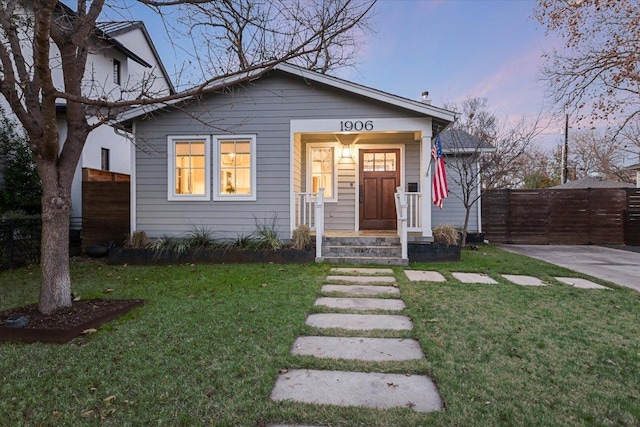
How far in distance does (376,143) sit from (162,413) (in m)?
8.00

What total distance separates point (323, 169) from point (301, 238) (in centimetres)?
244

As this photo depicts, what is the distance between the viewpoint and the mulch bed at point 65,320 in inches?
126

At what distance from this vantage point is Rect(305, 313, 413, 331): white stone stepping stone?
3617 mm

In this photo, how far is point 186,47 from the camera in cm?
552

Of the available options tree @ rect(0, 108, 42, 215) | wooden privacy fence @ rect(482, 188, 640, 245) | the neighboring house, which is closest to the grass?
tree @ rect(0, 108, 42, 215)

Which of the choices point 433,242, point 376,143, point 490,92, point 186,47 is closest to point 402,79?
point 490,92

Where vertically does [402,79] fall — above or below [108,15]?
above

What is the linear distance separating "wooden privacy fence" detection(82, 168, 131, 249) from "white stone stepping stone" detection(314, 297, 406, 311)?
6.55 m

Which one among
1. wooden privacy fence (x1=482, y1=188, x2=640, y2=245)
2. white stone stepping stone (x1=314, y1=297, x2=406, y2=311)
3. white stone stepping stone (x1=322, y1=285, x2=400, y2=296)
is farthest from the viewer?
wooden privacy fence (x1=482, y1=188, x2=640, y2=245)

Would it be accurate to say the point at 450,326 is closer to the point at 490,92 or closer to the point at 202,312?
the point at 202,312

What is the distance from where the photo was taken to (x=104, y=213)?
8805 millimetres

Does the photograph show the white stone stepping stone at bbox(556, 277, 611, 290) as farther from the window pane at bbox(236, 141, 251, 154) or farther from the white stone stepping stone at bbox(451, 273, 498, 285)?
the window pane at bbox(236, 141, 251, 154)

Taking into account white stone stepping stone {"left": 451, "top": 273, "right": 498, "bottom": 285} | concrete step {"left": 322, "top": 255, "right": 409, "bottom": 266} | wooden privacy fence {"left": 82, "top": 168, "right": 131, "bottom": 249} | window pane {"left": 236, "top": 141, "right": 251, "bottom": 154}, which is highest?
window pane {"left": 236, "top": 141, "right": 251, "bottom": 154}

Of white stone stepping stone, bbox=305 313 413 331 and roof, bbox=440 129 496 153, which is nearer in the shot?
white stone stepping stone, bbox=305 313 413 331
